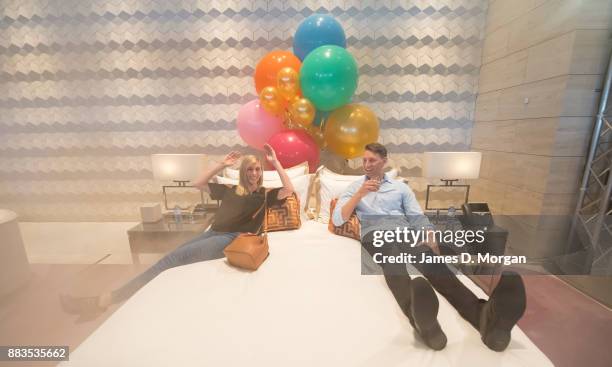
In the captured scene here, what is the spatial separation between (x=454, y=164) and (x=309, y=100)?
1.43 metres

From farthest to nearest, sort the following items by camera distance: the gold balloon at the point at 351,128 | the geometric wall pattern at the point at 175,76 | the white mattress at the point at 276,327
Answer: the geometric wall pattern at the point at 175,76 → the gold balloon at the point at 351,128 → the white mattress at the point at 276,327

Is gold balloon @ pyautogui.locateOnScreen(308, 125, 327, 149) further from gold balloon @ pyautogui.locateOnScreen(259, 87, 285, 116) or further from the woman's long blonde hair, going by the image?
the woman's long blonde hair

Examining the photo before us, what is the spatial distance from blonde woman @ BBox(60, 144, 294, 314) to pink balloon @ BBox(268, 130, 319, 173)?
147mm

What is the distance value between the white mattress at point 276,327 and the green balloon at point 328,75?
1.47m

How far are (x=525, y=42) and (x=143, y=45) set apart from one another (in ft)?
12.4

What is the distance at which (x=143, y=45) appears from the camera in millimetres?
3000

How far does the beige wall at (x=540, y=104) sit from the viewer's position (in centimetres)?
197

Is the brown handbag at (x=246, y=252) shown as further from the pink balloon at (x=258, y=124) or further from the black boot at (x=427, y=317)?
the pink balloon at (x=258, y=124)

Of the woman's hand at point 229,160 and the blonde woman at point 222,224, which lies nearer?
the blonde woman at point 222,224

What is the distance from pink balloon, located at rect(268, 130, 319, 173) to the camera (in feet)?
8.15

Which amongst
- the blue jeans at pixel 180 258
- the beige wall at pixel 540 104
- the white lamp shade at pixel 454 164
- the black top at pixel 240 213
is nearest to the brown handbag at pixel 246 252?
the blue jeans at pixel 180 258

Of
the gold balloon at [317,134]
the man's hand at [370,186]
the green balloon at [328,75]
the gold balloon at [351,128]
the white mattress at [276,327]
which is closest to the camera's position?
the white mattress at [276,327]

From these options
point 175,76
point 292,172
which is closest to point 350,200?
point 292,172

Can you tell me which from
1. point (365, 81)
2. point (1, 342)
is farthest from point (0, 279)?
point (365, 81)
